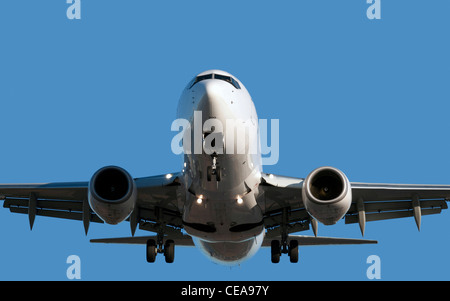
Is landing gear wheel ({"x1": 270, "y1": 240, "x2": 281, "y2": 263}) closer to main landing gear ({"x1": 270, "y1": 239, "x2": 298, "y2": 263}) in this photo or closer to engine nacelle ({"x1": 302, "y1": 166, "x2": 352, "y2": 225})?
main landing gear ({"x1": 270, "y1": 239, "x2": 298, "y2": 263})

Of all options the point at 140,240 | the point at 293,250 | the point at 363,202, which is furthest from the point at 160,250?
the point at 363,202

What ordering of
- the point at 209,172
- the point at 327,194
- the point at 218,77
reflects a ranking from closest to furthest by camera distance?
1. the point at 209,172
2. the point at 218,77
3. the point at 327,194

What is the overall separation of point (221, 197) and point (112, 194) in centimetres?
319

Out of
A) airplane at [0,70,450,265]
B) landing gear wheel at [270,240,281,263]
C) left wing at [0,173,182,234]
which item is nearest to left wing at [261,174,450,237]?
airplane at [0,70,450,265]

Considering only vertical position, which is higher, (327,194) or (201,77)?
(201,77)

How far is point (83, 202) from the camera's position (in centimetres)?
2944

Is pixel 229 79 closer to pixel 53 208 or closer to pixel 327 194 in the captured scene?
pixel 327 194

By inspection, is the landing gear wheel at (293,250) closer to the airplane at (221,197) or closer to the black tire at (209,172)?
the airplane at (221,197)

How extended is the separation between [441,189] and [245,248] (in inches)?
261

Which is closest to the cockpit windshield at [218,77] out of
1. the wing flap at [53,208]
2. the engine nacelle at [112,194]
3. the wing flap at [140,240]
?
the engine nacelle at [112,194]

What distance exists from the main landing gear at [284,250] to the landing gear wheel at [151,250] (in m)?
3.96
